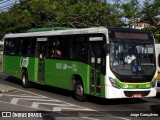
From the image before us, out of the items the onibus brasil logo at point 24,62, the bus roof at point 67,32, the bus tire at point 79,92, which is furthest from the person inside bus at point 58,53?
the onibus brasil logo at point 24,62

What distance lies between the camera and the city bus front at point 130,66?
13078 millimetres

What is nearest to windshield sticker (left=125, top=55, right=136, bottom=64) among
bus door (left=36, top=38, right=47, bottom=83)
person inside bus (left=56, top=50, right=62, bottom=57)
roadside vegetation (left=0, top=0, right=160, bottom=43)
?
person inside bus (left=56, top=50, right=62, bottom=57)

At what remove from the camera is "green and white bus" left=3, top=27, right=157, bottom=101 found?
13133mm

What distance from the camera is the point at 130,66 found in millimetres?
13336

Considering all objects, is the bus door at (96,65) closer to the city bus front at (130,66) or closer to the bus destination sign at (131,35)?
the city bus front at (130,66)

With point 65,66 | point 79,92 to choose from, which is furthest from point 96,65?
point 65,66

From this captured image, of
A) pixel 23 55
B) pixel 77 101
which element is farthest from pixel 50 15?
pixel 77 101

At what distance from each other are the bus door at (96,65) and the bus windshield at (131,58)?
0.47 m

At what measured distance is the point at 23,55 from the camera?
20.1 m

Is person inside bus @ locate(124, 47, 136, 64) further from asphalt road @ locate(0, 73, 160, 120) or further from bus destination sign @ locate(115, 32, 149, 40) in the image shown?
asphalt road @ locate(0, 73, 160, 120)

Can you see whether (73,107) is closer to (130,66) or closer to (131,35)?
(130,66)

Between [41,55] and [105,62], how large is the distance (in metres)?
5.60

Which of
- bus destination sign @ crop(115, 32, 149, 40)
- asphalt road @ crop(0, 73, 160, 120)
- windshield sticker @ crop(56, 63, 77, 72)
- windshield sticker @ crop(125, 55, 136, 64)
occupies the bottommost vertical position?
asphalt road @ crop(0, 73, 160, 120)

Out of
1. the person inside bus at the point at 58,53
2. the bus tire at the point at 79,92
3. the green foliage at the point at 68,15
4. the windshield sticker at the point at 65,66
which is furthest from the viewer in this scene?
the green foliage at the point at 68,15
